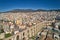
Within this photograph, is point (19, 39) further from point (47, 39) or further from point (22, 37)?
point (47, 39)

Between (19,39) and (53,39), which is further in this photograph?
(19,39)

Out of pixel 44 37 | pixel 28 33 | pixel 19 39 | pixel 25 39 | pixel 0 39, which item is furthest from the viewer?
pixel 28 33

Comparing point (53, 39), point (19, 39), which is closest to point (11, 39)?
point (19, 39)

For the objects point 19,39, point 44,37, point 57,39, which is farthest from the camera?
point 19,39

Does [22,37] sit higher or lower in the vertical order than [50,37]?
lower

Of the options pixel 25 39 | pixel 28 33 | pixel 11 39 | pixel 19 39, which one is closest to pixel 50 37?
pixel 11 39

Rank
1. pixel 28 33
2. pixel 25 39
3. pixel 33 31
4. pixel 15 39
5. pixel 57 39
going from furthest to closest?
pixel 33 31 < pixel 28 33 < pixel 25 39 < pixel 15 39 < pixel 57 39

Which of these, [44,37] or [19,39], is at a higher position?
[44,37]

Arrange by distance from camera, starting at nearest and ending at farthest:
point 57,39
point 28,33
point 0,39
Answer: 1. point 57,39
2. point 0,39
3. point 28,33

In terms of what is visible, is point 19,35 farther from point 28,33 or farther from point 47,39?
point 47,39
